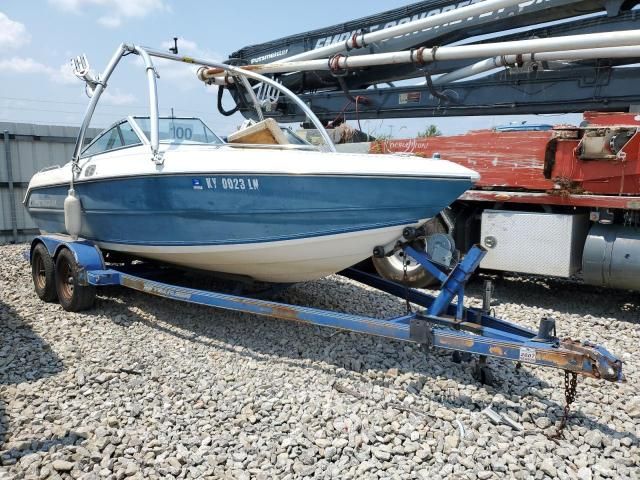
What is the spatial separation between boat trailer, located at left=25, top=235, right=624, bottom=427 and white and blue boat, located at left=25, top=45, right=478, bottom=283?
0.33 meters

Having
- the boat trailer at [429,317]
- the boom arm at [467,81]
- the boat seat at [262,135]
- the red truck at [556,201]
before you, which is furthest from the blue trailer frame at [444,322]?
the boom arm at [467,81]

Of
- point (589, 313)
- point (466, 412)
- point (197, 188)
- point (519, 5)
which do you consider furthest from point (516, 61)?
point (466, 412)

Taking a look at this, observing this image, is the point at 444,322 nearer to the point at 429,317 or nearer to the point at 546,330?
the point at 429,317

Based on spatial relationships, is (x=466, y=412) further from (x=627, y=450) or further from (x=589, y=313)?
(x=589, y=313)

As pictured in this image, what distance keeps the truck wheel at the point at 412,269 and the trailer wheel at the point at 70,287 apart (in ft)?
9.92

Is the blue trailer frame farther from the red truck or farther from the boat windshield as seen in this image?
the red truck

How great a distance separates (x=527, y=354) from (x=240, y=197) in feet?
7.44

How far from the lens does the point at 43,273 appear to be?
19.3 ft

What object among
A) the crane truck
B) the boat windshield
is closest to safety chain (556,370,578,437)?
the crane truck

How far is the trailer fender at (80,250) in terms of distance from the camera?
5055 millimetres

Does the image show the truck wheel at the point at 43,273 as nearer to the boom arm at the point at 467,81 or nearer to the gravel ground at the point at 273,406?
the gravel ground at the point at 273,406

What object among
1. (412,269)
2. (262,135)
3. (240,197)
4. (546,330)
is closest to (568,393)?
(546,330)

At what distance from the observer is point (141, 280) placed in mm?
4805

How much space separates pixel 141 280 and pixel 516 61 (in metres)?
5.10
